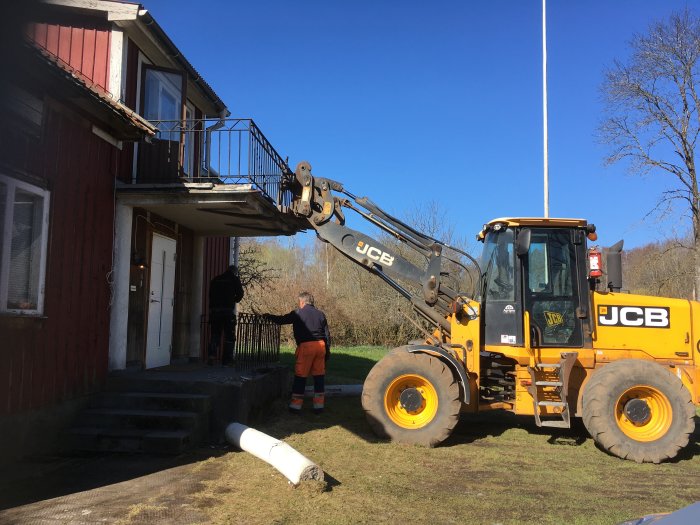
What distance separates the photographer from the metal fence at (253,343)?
9359 millimetres

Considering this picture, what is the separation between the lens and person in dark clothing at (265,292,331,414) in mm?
8727

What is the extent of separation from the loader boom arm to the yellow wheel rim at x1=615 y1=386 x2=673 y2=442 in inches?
97.4

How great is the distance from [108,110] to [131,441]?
161 inches

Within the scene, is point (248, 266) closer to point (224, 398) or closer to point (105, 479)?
point (224, 398)

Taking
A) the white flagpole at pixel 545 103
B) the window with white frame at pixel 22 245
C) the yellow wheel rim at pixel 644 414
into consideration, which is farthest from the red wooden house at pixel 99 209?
the white flagpole at pixel 545 103

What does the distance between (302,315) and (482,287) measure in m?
2.87

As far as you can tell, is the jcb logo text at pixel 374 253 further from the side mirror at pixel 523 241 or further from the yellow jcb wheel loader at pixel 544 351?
the side mirror at pixel 523 241

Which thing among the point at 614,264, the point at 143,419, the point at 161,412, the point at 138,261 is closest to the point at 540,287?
the point at 614,264

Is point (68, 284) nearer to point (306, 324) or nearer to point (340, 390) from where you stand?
point (306, 324)

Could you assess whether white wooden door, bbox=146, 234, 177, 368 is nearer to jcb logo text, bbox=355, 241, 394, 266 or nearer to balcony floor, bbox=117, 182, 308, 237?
balcony floor, bbox=117, 182, 308, 237

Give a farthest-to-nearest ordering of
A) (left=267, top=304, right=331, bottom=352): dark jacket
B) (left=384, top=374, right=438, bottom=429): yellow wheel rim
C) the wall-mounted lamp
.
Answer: (left=267, top=304, right=331, bottom=352): dark jacket < the wall-mounted lamp < (left=384, top=374, right=438, bottom=429): yellow wheel rim

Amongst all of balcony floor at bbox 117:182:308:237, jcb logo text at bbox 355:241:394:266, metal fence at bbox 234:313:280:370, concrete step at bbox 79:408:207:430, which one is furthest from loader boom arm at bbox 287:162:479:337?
concrete step at bbox 79:408:207:430

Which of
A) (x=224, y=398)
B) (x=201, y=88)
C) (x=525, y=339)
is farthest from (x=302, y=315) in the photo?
(x=201, y=88)

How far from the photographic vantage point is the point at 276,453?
567 centimetres
